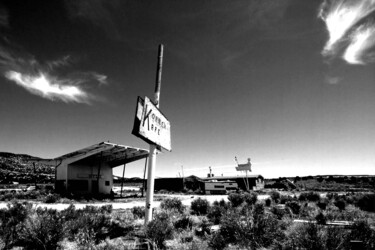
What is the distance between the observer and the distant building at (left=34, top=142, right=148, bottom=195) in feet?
78.3

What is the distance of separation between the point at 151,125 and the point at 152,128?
0.11 metres

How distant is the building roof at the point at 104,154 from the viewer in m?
22.6

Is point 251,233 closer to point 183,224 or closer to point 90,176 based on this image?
point 183,224

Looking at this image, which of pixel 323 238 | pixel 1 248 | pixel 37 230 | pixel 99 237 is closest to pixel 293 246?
pixel 323 238

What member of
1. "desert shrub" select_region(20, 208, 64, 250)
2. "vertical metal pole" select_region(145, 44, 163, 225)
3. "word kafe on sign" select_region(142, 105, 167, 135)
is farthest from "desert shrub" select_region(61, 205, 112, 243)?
"word kafe on sign" select_region(142, 105, 167, 135)

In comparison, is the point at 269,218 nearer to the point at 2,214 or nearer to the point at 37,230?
the point at 37,230

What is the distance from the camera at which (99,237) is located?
6445 millimetres

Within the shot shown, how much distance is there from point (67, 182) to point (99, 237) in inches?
886

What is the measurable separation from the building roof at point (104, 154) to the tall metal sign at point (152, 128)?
53.6ft

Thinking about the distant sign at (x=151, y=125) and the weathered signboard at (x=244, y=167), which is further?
the weathered signboard at (x=244, y=167)

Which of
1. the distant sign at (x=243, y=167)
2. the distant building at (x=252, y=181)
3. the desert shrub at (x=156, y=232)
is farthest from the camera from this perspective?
the distant sign at (x=243, y=167)

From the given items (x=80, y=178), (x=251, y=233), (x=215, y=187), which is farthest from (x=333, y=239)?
(x=215, y=187)

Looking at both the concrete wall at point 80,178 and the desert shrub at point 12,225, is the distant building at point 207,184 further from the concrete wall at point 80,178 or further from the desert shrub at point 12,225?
the desert shrub at point 12,225

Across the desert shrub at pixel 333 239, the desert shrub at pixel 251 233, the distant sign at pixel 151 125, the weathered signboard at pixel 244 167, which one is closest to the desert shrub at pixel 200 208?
the desert shrub at pixel 251 233
